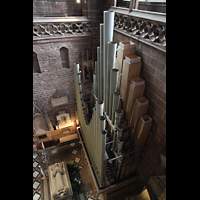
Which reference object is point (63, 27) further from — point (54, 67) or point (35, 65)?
point (35, 65)

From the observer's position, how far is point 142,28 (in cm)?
285

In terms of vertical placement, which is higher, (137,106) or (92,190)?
(137,106)

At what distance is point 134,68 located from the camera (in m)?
2.91

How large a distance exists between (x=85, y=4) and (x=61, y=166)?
232 inches

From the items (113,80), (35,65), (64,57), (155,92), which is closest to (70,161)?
(35,65)

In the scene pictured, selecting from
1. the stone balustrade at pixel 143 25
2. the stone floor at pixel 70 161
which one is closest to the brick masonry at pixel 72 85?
the stone balustrade at pixel 143 25

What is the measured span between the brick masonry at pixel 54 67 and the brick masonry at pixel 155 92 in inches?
81.8

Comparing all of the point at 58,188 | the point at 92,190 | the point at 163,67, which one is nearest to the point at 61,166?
the point at 58,188

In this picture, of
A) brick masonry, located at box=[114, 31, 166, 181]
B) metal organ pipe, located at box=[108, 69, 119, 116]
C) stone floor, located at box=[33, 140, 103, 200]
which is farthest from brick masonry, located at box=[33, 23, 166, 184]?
stone floor, located at box=[33, 140, 103, 200]

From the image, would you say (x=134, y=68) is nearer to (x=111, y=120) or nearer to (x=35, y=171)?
(x=111, y=120)

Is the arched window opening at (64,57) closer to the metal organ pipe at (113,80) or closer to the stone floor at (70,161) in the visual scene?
the metal organ pipe at (113,80)

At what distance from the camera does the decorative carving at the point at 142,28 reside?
2.37 m

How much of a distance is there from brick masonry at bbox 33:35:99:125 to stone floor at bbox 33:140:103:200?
2112 mm

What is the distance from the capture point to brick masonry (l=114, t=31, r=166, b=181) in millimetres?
2596
